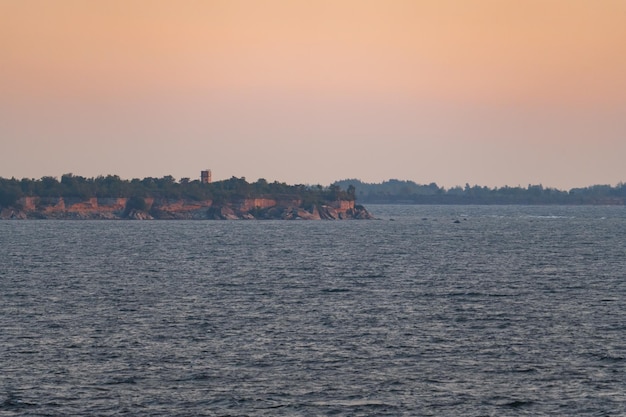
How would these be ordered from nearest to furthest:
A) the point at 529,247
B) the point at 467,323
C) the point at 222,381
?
the point at 222,381
the point at 467,323
the point at 529,247

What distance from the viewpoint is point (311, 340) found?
207 ft

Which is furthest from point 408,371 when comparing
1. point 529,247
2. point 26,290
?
point 529,247

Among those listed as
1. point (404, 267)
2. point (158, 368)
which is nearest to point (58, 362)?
point (158, 368)

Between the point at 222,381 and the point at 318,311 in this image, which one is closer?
the point at 222,381

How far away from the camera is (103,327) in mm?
67812

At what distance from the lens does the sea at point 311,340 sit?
4728 cm

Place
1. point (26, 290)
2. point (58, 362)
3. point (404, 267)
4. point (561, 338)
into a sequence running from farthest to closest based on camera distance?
point (404, 267) → point (26, 290) → point (561, 338) → point (58, 362)

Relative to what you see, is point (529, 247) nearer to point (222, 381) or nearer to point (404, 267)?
point (404, 267)

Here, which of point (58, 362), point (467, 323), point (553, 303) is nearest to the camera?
point (58, 362)

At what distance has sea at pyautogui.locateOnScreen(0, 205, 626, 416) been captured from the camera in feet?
155

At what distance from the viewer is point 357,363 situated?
182 feet

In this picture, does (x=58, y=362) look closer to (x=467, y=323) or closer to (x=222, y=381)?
(x=222, y=381)

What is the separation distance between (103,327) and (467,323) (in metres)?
23.5

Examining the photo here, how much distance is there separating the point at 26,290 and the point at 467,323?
129 feet
